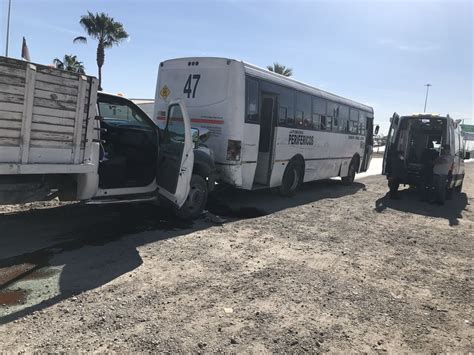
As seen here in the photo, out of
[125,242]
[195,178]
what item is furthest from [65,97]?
[195,178]

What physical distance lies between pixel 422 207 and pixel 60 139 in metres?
9.08

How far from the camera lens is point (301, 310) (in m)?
3.99

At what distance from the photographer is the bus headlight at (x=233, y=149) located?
8141 mm

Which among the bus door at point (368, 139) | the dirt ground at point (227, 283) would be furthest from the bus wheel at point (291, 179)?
the bus door at point (368, 139)

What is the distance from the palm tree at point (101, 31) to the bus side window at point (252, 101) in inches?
1034

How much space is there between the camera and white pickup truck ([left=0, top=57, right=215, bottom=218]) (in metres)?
4.59

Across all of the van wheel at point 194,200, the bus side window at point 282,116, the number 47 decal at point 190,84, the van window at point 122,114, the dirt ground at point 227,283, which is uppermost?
the number 47 decal at point 190,84

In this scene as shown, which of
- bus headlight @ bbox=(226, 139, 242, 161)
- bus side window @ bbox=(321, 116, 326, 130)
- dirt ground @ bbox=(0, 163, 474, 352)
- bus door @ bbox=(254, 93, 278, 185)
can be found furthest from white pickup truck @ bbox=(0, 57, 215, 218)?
bus side window @ bbox=(321, 116, 326, 130)

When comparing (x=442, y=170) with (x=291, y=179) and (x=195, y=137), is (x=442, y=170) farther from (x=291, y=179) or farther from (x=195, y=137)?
(x=195, y=137)

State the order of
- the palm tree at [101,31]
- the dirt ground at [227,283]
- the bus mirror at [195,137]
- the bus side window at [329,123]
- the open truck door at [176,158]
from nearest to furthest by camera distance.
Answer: the dirt ground at [227,283] < the open truck door at [176,158] < the bus mirror at [195,137] < the bus side window at [329,123] < the palm tree at [101,31]

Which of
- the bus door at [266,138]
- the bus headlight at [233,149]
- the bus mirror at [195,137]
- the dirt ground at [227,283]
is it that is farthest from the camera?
the bus door at [266,138]

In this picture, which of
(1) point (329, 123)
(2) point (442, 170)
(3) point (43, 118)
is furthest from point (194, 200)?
(2) point (442, 170)

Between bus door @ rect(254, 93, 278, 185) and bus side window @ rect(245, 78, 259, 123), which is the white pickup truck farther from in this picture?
bus door @ rect(254, 93, 278, 185)

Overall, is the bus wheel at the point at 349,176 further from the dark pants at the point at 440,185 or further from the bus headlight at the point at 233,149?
the bus headlight at the point at 233,149
